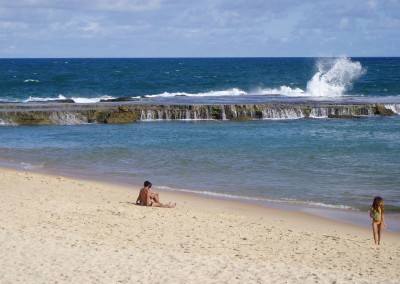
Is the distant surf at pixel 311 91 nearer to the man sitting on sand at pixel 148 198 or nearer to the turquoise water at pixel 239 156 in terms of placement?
the turquoise water at pixel 239 156

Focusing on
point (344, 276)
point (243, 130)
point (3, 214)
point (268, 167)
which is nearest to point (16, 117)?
point (243, 130)

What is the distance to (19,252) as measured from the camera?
35.1ft

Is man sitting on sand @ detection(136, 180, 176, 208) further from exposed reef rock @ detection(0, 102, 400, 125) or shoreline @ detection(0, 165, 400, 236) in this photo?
exposed reef rock @ detection(0, 102, 400, 125)

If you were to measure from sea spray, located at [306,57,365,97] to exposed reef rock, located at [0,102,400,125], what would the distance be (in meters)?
16.2

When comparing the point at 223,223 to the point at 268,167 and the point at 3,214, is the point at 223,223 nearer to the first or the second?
the point at 3,214

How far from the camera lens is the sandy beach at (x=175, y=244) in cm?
1003

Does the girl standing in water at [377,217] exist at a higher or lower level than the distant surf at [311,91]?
lower

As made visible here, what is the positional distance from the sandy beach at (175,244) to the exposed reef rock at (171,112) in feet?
68.1

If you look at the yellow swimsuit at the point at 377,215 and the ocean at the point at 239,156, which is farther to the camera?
the ocean at the point at 239,156

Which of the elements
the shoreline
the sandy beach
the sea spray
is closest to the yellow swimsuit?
the sandy beach

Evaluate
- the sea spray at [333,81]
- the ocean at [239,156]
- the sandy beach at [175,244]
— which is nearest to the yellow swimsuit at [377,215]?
the sandy beach at [175,244]

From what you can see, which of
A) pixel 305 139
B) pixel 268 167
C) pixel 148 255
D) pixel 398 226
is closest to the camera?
pixel 148 255

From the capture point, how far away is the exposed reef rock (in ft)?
122

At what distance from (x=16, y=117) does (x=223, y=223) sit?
25119 mm
